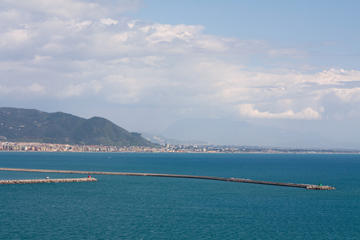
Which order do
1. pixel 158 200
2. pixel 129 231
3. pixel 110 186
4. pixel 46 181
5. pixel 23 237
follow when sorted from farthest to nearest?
pixel 46 181, pixel 110 186, pixel 158 200, pixel 129 231, pixel 23 237

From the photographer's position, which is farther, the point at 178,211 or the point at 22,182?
the point at 22,182

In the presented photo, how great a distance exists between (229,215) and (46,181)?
6451 centimetres

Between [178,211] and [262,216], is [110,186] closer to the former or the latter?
[178,211]

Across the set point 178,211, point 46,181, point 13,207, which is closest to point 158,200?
point 178,211

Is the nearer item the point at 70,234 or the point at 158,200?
the point at 70,234

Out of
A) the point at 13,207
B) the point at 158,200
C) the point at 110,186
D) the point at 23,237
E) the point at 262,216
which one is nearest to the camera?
the point at 23,237

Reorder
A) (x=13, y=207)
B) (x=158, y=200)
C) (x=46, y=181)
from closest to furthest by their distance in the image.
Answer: (x=13, y=207) → (x=158, y=200) → (x=46, y=181)

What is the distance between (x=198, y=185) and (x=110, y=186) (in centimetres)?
2215

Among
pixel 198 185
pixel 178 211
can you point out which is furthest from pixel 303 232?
pixel 198 185

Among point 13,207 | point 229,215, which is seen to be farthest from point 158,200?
point 13,207

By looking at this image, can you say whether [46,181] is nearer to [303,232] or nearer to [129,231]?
[129,231]

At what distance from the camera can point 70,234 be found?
5794 centimetres

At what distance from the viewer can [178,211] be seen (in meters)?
76.0

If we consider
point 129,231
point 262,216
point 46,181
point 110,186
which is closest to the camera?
point 129,231
